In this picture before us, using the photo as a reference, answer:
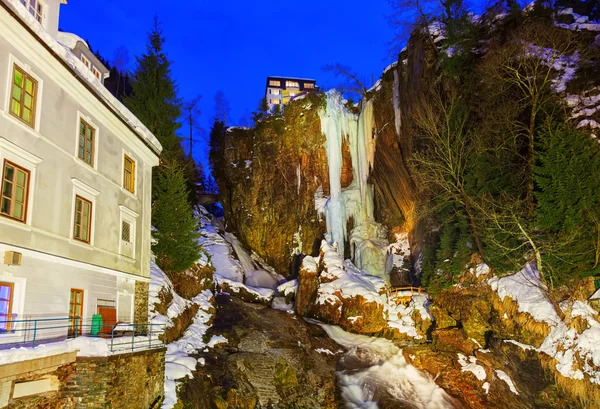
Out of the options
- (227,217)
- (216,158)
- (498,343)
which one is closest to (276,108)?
(216,158)

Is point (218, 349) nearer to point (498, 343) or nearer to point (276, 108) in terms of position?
point (498, 343)

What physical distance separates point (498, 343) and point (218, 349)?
38.4 feet

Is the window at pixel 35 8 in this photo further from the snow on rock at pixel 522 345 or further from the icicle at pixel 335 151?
the icicle at pixel 335 151

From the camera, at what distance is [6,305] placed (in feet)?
32.8

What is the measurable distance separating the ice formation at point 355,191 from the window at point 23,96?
2377 cm

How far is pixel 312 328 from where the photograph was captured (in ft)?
78.3

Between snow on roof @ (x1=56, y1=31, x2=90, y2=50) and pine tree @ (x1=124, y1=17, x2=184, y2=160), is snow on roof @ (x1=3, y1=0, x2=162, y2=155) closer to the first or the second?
snow on roof @ (x1=56, y1=31, x2=90, y2=50)

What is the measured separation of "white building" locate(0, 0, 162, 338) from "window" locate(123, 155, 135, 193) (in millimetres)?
42

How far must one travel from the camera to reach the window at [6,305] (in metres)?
9.86

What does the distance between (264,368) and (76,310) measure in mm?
8309

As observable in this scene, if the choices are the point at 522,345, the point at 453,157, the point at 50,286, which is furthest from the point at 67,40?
the point at 522,345

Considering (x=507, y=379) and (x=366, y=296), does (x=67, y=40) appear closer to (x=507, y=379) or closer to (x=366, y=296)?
(x=366, y=296)

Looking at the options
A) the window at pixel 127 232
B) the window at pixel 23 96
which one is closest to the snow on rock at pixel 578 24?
the window at pixel 127 232

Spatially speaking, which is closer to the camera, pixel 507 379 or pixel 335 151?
pixel 507 379
